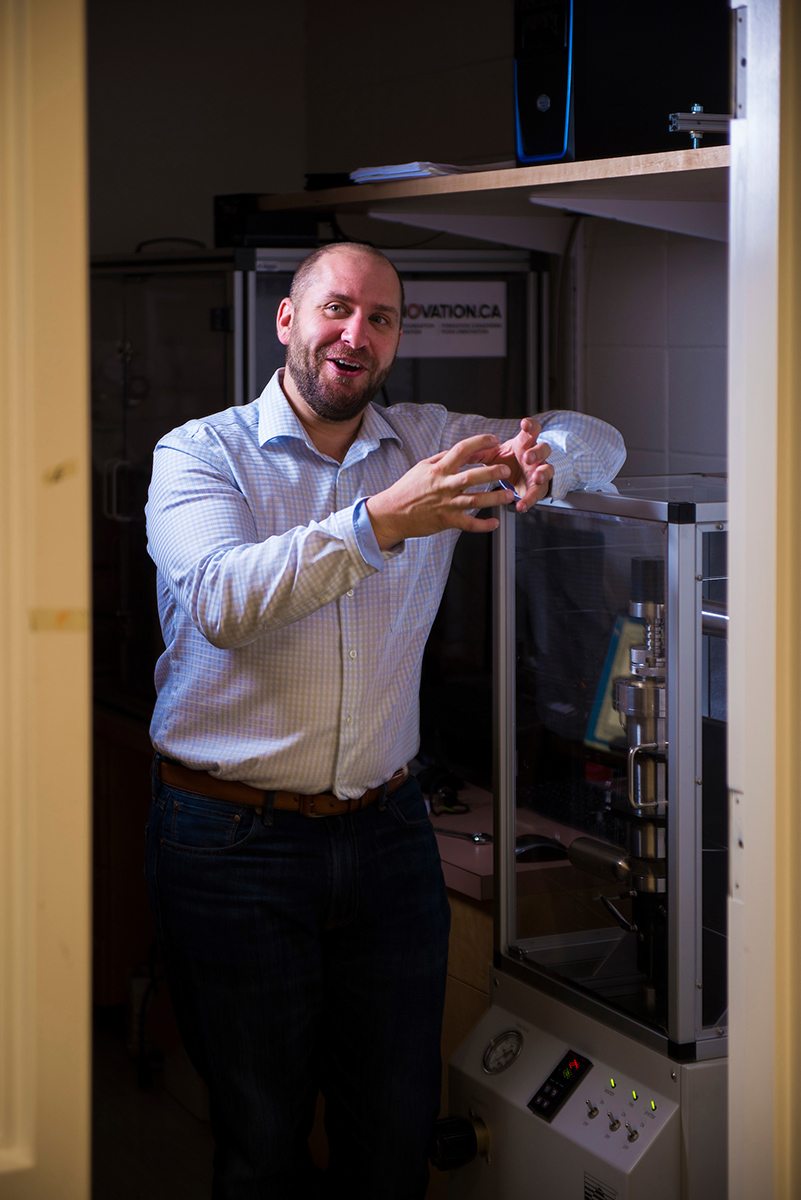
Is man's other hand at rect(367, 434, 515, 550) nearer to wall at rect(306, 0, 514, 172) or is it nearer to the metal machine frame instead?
the metal machine frame

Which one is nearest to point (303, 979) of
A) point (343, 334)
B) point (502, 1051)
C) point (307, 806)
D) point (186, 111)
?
point (307, 806)

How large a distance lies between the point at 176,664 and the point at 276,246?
1.05 m

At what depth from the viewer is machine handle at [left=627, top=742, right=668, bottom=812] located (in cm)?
152

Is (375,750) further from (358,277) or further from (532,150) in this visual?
(532,150)

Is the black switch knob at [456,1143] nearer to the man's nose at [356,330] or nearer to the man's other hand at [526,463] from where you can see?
the man's other hand at [526,463]

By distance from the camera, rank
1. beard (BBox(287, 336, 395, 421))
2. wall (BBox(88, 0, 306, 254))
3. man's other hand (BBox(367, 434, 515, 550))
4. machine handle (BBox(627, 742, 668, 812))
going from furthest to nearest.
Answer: wall (BBox(88, 0, 306, 254))
beard (BBox(287, 336, 395, 421))
machine handle (BBox(627, 742, 668, 812))
man's other hand (BBox(367, 434, 515, 550))

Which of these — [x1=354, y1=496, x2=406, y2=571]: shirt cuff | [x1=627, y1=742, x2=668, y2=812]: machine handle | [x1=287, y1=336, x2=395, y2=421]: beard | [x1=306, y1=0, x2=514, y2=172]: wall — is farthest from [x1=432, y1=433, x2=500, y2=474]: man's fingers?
[x1=306, y1=0, x2=514, y2=172]: wall

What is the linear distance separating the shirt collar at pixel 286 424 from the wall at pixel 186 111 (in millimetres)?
1842

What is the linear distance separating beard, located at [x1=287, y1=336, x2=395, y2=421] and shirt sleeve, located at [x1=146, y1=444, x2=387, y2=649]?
242 millimetres

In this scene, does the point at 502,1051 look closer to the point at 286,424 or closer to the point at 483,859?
the point at 483,859

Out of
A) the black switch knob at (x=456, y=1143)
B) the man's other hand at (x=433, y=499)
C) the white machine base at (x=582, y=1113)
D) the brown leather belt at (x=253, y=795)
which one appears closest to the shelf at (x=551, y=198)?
the man's other hand at (x=433, y=499)

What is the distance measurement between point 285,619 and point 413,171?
1032 mm

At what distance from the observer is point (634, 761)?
1547 millimetres

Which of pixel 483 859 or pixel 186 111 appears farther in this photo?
pixel 186 111
